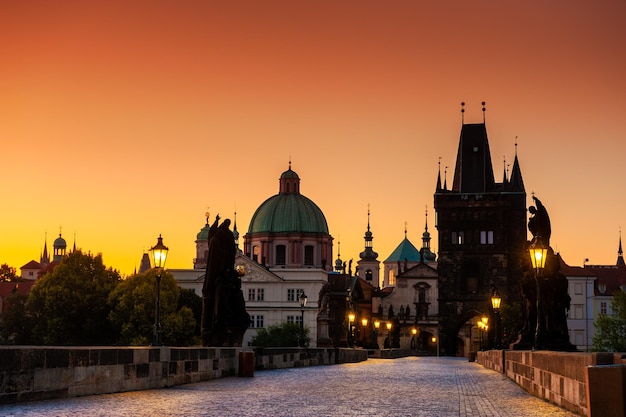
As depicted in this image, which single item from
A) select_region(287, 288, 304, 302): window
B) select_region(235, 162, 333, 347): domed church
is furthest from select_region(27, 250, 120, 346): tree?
select_region(287, 288, 304, 302): window

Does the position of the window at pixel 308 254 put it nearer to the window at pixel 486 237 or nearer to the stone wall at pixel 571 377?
the window at pixel 486 237

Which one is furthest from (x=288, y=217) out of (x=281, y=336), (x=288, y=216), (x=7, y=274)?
(x=7, y=274)

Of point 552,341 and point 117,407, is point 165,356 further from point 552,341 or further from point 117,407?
point 552,341

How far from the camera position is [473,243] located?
119m

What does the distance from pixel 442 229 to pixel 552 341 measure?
94.2 metres

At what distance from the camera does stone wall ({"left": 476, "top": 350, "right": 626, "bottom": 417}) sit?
9.59 metres

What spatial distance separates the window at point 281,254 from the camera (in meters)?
140

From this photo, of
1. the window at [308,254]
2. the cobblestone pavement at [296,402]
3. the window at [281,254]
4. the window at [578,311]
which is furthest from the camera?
the window at [308,254]

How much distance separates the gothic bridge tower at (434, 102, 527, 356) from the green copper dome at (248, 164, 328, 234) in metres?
25.3

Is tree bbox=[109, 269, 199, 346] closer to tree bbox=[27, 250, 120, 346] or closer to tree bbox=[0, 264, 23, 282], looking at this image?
tree bbox=[27, 250, 120, 346]

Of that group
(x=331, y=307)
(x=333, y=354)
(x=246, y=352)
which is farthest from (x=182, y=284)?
(x=246, y=352)

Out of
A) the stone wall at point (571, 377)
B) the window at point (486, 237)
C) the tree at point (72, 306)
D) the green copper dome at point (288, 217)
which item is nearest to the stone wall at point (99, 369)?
the stone wall at point (571, 377)

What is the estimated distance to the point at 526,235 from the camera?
408 feet

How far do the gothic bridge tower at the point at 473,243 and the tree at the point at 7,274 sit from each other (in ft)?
312
